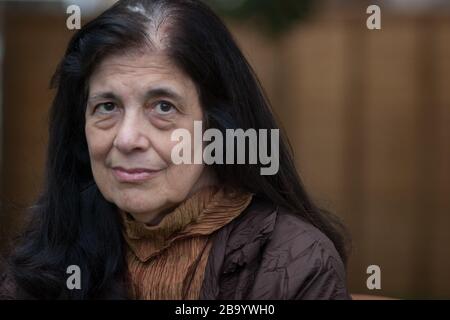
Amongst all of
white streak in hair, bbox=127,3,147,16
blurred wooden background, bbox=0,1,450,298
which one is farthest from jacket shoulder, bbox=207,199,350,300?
blurred wooden background, bbox=0,1,450,298

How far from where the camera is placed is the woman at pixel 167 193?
82.8 inches

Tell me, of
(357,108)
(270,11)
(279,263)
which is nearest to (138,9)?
(279,263)

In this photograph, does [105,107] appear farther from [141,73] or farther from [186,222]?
[186,222]

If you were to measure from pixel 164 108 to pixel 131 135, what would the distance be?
0.12 meters

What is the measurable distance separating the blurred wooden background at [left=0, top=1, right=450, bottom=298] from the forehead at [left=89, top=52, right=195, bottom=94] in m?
3.63

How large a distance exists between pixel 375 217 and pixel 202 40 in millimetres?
4133

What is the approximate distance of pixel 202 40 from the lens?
2.20m

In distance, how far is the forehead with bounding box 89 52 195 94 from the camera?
6.92ft

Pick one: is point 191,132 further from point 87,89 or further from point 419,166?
point 419,166

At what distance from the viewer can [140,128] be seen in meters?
2.11

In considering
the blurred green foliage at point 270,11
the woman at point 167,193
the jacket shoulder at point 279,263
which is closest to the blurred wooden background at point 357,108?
the blurred green foliage at point 270,11

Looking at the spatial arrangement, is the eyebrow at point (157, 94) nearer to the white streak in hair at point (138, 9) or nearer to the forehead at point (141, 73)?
the forehead at point (141, 73)

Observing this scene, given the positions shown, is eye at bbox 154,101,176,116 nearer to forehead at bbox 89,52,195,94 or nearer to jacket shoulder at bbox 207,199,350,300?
forehead at bbox 89,52,195,94

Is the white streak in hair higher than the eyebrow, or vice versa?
the white streak in hair
